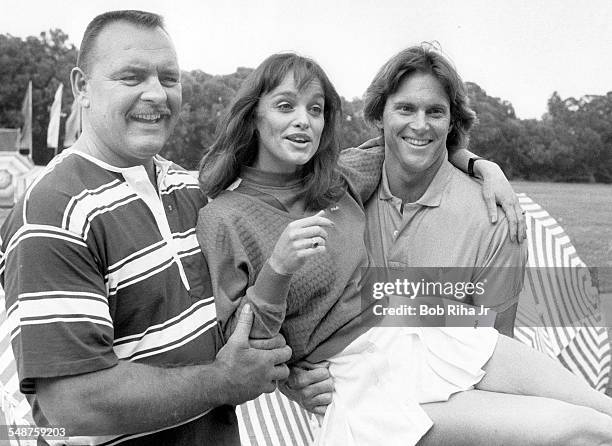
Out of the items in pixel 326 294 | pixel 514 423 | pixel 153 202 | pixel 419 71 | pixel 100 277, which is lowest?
pixel 514 423

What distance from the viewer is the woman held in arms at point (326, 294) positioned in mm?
1480

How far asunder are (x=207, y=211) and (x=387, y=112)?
0.69m

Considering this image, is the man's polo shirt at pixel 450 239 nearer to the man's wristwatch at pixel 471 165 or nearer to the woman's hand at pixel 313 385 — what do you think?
the man's wristwatch at pixel 471 165

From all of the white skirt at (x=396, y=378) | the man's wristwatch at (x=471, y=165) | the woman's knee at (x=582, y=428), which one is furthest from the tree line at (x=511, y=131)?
the woman's knee at (x=582, y=428)

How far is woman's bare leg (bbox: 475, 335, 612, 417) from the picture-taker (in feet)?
5.24

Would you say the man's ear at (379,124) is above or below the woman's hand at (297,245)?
above

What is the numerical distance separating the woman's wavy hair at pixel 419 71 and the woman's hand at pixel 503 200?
19 centimetres

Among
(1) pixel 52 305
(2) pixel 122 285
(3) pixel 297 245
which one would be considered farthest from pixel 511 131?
(1) pixel 52 305

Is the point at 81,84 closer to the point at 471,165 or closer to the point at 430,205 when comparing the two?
the point at 430,205

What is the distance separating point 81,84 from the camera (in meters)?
1.42

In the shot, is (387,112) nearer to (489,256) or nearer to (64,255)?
(489,256)

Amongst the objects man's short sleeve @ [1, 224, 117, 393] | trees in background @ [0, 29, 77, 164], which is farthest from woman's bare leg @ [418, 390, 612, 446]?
trees in background @ [0, 29, 77, 164]

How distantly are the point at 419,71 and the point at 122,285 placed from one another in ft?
3.50

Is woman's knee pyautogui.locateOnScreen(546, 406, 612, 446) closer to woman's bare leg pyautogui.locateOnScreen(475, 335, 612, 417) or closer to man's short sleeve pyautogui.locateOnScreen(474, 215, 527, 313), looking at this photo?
woman's bare leg pyautogui.locateOnScreen(475, 335, 612, 417)
